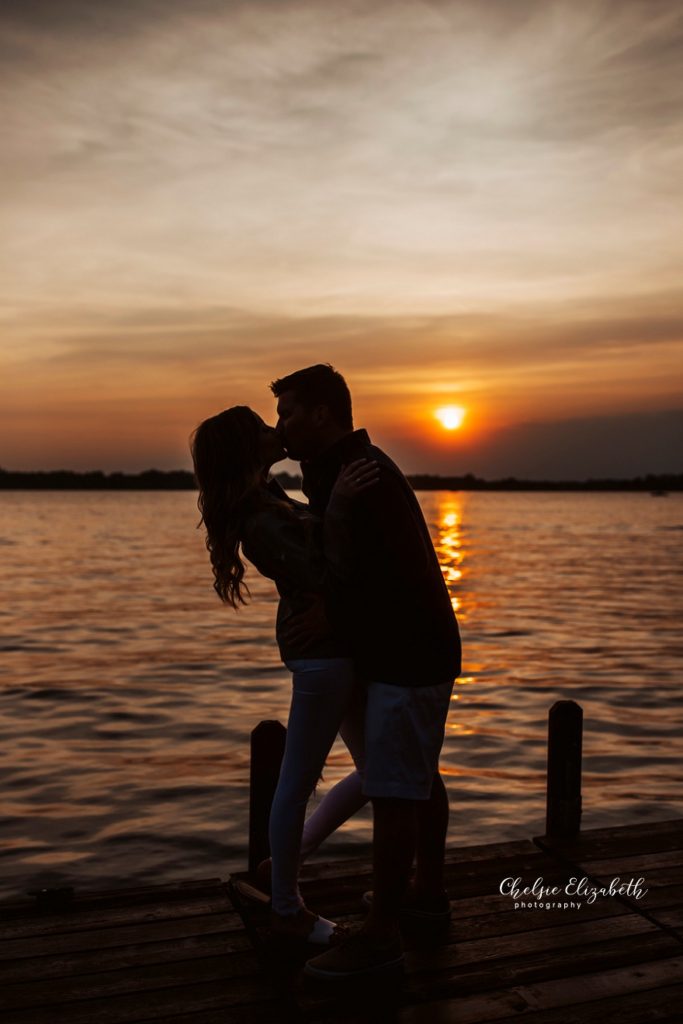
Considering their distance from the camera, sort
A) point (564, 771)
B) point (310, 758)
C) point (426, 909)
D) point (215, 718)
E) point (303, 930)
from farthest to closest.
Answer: point (215, 718), point (564, 771), point (426, 909), point (303, 930), point (310, 758)

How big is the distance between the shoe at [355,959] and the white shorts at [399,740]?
2.33ft

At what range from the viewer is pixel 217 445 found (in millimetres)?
4098

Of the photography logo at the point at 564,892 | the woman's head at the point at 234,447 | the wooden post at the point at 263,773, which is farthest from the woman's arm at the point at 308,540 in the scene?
the photography logo at the point at 564,892

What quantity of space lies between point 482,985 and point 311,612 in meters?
1.85

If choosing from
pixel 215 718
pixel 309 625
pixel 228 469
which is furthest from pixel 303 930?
pixel 215 718

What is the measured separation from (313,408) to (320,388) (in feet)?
0.29

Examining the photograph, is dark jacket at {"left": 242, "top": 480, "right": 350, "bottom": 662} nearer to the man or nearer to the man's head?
the man

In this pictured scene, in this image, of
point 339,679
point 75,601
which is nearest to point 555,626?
point 75,601

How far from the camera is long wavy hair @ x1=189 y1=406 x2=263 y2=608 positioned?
4.08 meters

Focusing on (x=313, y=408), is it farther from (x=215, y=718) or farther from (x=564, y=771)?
(x=215, y=718)

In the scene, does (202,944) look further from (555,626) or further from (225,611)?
(225,611)

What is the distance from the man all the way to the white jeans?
15 cm

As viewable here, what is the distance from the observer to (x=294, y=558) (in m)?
4.03

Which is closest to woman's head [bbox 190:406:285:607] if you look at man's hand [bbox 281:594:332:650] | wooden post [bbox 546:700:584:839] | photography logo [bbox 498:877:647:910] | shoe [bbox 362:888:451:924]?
man's hand [bbox 281:594:332:650]
